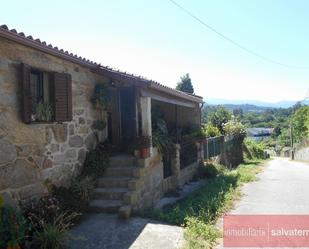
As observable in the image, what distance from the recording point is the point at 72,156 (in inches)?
305

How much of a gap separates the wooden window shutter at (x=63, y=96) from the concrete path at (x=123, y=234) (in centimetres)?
227

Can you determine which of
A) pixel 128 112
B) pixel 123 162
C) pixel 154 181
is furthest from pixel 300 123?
pixel 123 162

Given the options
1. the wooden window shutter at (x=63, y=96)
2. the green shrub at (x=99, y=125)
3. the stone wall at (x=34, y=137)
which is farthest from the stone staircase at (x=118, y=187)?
the wooden window shutter at (x=63, y=96)

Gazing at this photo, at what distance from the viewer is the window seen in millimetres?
6129

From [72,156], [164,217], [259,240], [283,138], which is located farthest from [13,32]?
[283,138]

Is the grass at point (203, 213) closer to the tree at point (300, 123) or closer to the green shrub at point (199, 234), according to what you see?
the green shrub at point (199, 234)

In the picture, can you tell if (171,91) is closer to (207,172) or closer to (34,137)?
(207,172)

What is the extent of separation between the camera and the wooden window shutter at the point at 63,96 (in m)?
7.07

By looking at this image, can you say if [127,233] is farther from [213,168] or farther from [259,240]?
[213,168]

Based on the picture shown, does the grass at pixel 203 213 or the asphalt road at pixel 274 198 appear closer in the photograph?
the grass at pixel 203 213

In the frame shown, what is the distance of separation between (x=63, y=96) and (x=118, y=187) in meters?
2.51

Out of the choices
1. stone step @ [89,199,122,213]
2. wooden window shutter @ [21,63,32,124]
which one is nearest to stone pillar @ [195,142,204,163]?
stone step @ [89,199,122,213]

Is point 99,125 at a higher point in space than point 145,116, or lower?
lower

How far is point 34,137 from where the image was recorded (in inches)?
253
